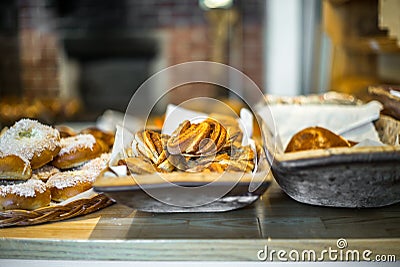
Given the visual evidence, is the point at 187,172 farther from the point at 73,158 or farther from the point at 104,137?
the point at 104,137

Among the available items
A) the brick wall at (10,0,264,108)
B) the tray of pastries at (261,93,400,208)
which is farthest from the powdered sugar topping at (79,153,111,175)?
the brick wall at (10,0,264,108)

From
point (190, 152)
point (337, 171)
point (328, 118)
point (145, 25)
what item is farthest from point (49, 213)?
Answer: point (145, 25)

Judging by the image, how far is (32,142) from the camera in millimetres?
1110

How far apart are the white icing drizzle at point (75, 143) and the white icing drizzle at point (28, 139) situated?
0.03m

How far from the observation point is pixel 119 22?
401 centimetres

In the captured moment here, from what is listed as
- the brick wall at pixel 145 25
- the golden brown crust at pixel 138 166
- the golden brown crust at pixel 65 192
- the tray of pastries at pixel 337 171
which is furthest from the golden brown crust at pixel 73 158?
the brick wall at pixel 145 25

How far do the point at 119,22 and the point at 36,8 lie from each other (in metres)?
0.66

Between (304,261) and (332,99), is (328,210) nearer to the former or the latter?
(304,261)

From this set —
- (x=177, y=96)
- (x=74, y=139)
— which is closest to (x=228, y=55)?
(x=177, y=96)

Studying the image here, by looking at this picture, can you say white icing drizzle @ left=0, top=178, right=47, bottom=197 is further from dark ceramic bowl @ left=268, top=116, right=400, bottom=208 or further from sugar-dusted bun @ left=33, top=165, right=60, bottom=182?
dark ceramic bowl @ left=268, top=116, right=400, bottom=208

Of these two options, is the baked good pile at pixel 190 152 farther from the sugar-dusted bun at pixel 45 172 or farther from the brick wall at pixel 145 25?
the brick wall at pixel 145 25

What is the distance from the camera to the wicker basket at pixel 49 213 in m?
0.97

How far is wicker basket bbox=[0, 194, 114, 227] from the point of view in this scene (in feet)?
3.17

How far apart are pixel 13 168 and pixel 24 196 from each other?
2.9 inches
